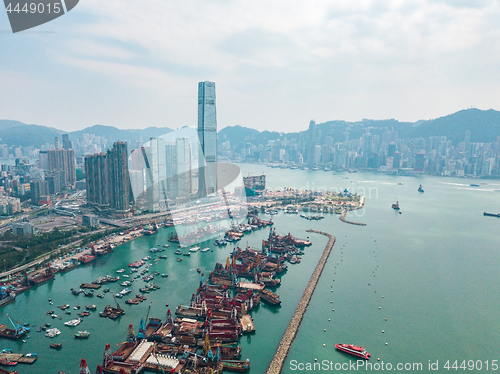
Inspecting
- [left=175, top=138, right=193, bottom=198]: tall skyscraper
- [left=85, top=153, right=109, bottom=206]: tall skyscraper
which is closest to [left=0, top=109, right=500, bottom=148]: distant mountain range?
[left=175, top=138, right=193, bottom=198]: tall skyscraper

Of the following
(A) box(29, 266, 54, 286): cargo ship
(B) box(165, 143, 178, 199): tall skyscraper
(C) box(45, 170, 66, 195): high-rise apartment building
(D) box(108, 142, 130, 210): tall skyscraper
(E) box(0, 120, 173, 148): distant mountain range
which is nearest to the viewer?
(A) box(29, 266, 54, 286): cargo ship

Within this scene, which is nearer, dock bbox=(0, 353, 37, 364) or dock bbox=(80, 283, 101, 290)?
dock bbox=(0, 353, 37, 364)

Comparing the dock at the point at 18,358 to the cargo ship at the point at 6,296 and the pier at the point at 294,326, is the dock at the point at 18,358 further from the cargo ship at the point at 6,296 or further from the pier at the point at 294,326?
the pier at the point at 294,326

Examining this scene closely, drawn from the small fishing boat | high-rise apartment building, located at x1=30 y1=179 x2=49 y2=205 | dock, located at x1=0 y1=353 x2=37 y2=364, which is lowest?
dock, located at x1=0 y1=353 x2=37 y2=364

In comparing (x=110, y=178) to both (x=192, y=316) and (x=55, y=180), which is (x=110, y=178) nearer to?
(x=55, y=180)

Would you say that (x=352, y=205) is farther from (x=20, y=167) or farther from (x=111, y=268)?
(x=20, y=167)

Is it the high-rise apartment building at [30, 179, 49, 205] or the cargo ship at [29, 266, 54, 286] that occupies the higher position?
the high-rise apartment building at [30, 179, 49, 205]

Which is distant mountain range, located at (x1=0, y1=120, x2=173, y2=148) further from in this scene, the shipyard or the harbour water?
the shipyard

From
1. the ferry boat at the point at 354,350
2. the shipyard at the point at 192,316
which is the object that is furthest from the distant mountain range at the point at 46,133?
the ferry boat at the point at 354,350
